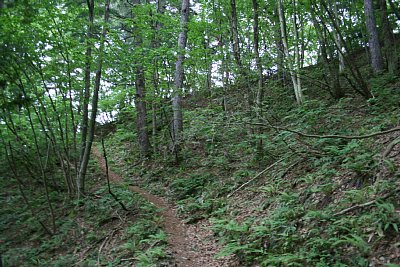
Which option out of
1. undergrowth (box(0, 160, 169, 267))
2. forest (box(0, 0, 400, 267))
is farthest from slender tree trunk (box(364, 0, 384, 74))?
undergrowth (box(0, 160, 169, 267))

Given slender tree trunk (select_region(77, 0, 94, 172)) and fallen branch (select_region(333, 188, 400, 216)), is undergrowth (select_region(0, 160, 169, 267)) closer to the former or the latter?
slender tree trunk (select_region(77, 0, 94, 172))

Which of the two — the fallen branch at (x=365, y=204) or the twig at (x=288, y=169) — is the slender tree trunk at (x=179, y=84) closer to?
the twig at (x=288, y=169)

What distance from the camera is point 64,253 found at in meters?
8.23

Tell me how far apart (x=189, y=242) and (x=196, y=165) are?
496 cm

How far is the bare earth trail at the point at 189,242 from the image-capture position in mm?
6512

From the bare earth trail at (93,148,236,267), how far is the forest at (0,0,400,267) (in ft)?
0.17

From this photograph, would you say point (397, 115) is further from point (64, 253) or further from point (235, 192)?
point (64, 253)

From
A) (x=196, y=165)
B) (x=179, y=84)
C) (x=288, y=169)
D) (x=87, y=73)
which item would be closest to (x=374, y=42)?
(x=288, y=169)

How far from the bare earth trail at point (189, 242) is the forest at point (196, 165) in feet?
0.17

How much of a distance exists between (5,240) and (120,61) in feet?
21.6

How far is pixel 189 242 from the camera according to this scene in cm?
765

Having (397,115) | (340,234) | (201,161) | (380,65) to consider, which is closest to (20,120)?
(201,161)

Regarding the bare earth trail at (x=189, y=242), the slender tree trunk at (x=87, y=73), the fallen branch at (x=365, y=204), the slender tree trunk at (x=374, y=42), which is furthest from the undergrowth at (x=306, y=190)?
the slender tree trunk at (x=87, y=73)

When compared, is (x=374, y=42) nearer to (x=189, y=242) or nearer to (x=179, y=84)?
(x=179, y=84)
